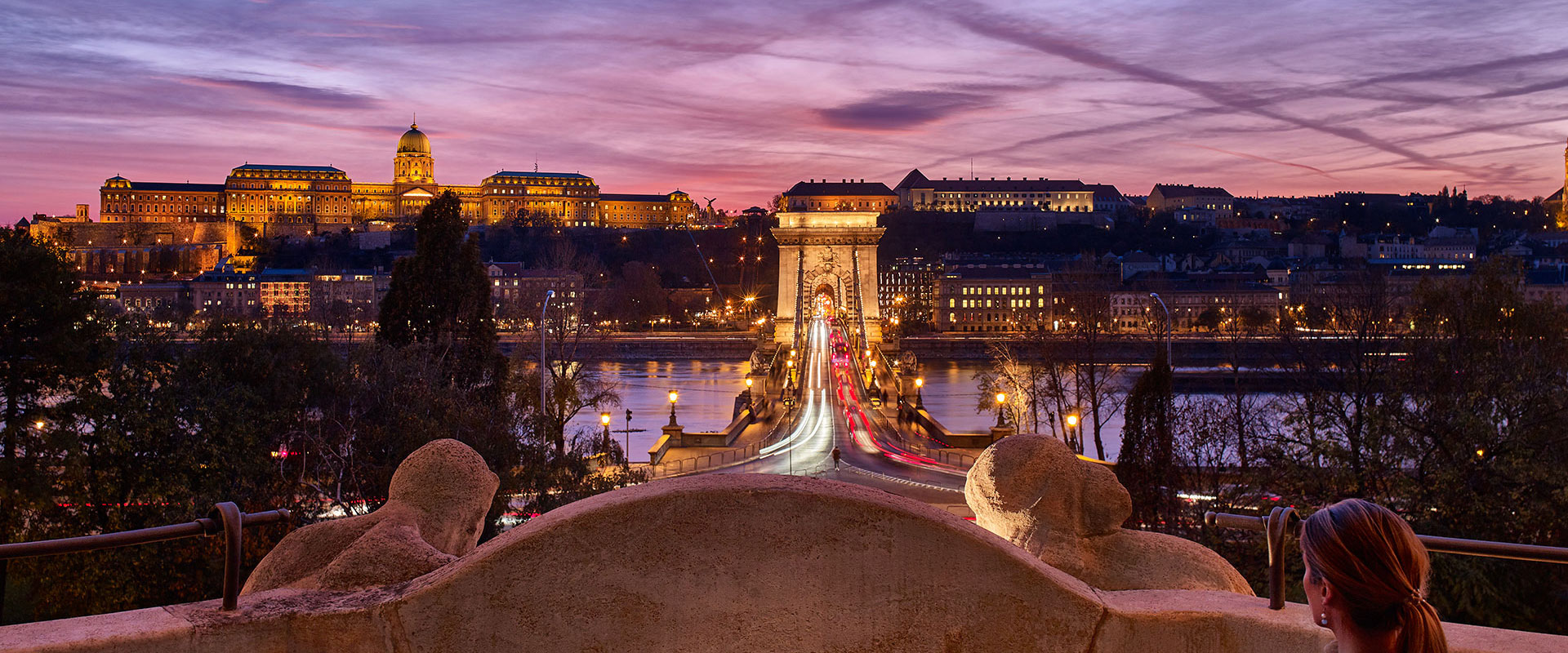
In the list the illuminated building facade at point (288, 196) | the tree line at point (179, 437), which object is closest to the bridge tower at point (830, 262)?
the tree line at point (179, 437)

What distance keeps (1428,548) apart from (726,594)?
1.94 meters

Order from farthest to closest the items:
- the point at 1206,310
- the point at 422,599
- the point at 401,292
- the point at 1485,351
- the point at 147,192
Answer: the point at 147,192
the point at 1206,310
the point at 401,292
the point at 1485,351
the point at 422,599

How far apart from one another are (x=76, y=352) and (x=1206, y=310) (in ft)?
331

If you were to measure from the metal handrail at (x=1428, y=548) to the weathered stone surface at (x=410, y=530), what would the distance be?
100 inches

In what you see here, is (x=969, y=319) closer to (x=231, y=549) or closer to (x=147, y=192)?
(x=231, y=549)

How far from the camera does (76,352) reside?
15.9 m

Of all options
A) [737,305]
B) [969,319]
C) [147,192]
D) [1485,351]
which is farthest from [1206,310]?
[147,192]

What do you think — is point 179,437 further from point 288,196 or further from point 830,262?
point 288,196

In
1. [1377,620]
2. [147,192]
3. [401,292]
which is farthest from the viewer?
[147,192]

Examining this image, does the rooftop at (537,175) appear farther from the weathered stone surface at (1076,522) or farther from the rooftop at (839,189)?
the weathered stone surface at (1076,522)

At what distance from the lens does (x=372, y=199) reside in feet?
587

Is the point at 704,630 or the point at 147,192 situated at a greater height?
the point at 147,192

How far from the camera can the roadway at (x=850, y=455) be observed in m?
24.6

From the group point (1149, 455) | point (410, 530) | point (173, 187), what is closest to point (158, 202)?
point (173, 187)
